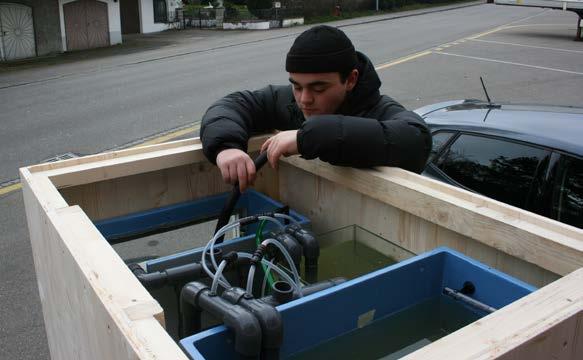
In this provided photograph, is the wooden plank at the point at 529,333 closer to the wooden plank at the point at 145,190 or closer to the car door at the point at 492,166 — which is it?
the wooden plank at the point at 145,190

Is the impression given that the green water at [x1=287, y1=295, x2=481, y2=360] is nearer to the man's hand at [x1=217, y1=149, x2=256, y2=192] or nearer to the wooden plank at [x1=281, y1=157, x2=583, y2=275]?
the wooden plank at [x1=281, y1=157, x2=583, y2=275]

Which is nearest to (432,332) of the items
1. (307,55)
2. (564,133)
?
(307,55)

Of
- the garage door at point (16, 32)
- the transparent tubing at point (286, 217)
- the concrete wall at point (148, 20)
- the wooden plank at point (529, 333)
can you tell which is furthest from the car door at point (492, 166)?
the concrete wall at point (148, 20)

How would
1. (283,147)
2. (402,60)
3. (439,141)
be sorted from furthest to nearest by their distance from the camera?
(402,60) → (439,141) → (283,147)

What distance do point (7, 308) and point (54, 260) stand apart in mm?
3028

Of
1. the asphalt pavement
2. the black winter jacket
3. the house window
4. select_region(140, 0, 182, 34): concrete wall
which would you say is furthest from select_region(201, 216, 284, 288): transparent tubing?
the house window

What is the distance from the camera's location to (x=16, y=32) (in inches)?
944

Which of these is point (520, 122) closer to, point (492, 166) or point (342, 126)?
point (492, 166)

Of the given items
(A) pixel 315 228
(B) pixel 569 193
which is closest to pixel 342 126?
(A) pixel 315 228

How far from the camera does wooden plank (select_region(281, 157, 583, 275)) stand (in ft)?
5.95

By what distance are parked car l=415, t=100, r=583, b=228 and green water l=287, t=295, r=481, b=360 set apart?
211 cm

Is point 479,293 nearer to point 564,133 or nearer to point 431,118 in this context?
point 564,133

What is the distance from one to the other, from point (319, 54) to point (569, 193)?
2.25 metres

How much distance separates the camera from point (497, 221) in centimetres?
197
